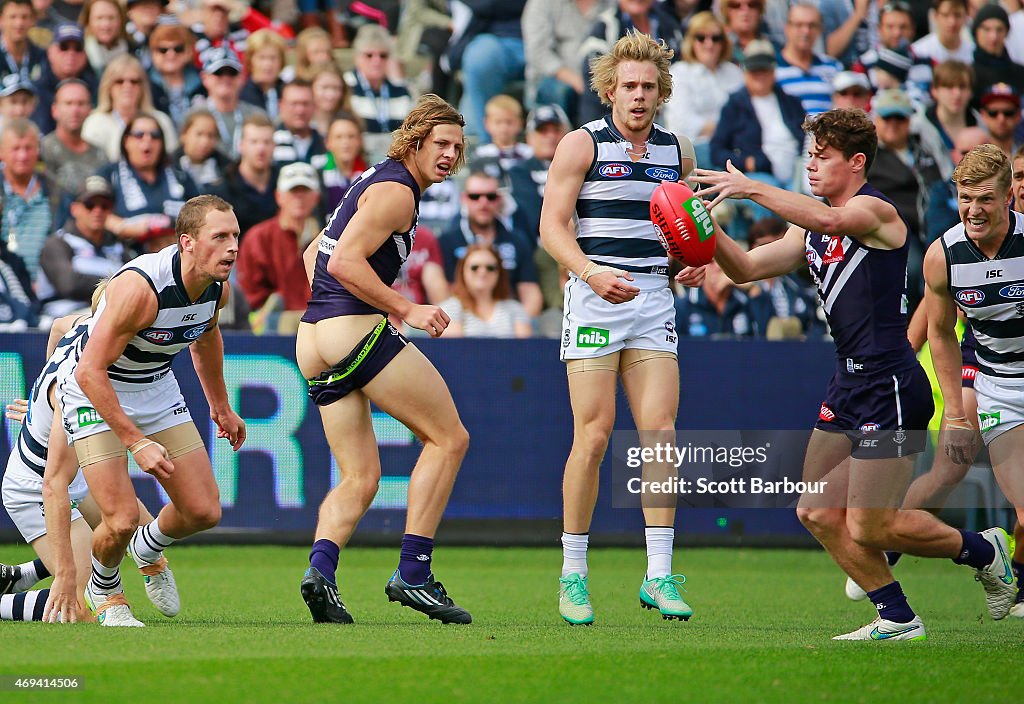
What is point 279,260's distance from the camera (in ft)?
39.4

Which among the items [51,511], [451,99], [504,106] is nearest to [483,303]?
[504,106]

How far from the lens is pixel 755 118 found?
13164 millimetres

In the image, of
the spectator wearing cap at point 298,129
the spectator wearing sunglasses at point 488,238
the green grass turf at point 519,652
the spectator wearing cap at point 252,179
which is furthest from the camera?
the spectator wearing cap at point 298,129

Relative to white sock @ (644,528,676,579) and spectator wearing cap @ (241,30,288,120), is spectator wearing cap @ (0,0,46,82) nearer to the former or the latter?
spectator wearing cap @ (241,30,288,120)

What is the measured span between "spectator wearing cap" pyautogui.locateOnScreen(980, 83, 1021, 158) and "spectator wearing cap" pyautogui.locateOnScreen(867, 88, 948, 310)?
2.08ft

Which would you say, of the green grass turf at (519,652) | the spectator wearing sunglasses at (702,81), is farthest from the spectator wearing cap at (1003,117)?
the green grass turf at (519,652)

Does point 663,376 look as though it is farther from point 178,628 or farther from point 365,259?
point 178,628

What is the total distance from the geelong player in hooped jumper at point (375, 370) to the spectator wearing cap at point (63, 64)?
7389 mm

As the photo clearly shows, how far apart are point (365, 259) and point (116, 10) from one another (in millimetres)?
8144

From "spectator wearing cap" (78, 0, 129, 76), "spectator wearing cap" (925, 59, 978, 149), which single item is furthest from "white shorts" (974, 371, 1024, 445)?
"spectator wearing cap" (78, 0, 129, 76)

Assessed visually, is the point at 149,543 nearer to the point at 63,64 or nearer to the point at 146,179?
the point at 146,179

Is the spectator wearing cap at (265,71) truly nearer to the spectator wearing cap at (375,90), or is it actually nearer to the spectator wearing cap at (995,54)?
the spectator wearing cap at (375,90)

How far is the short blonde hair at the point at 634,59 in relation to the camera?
23.1 feet

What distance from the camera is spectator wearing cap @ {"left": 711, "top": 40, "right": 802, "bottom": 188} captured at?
42.8 feet
